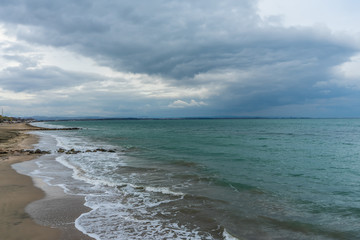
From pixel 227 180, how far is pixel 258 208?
438cm

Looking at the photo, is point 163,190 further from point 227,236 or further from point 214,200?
point 227,236

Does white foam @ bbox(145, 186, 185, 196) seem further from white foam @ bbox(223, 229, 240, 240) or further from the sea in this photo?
white foam @ bbox(223, 229, 240, 240)

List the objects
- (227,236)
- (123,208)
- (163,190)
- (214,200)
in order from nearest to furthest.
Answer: (227,236)
(123,208)
(214,200)
(163,190)

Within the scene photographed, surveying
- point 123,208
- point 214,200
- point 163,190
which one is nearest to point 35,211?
point 123,208

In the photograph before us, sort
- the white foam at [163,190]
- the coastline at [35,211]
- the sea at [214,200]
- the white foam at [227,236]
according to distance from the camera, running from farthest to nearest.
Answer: the white foam at [163,190], the sea at [214,200], the white foam at [227,236], the coastline at [35,211]

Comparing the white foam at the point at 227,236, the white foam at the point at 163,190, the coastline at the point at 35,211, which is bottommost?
the white foam at the point at 163,190

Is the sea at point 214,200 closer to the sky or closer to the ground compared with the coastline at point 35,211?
closer to the ground

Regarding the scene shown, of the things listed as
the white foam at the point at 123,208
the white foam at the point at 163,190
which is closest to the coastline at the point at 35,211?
the white foam at the point at 123,208

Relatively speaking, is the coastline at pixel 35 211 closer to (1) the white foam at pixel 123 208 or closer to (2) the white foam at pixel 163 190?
(1) the white foam at pixel 123 208

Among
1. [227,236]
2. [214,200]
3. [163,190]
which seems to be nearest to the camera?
[227,236]

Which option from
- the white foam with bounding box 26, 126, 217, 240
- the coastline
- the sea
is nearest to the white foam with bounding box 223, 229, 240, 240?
the sea

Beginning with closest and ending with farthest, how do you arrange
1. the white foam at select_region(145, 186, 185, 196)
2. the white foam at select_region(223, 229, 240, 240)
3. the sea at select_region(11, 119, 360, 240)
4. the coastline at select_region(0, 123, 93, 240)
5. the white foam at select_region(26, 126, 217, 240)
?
the coastline at select_region(0, 123, 93, 240) < the white foam at select_region(223, 229, 240, 240) < the white foam at select_region(26, 126, 217, 240) < the sea at select_region(11, 119, 360, 240) < the white foam at select_region(145, 186, 185, 196)

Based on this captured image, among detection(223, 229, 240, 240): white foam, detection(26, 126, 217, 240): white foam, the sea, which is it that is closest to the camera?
detection(223, 229, 240, 240): white foam

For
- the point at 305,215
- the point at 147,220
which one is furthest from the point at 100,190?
the point at 305,215
